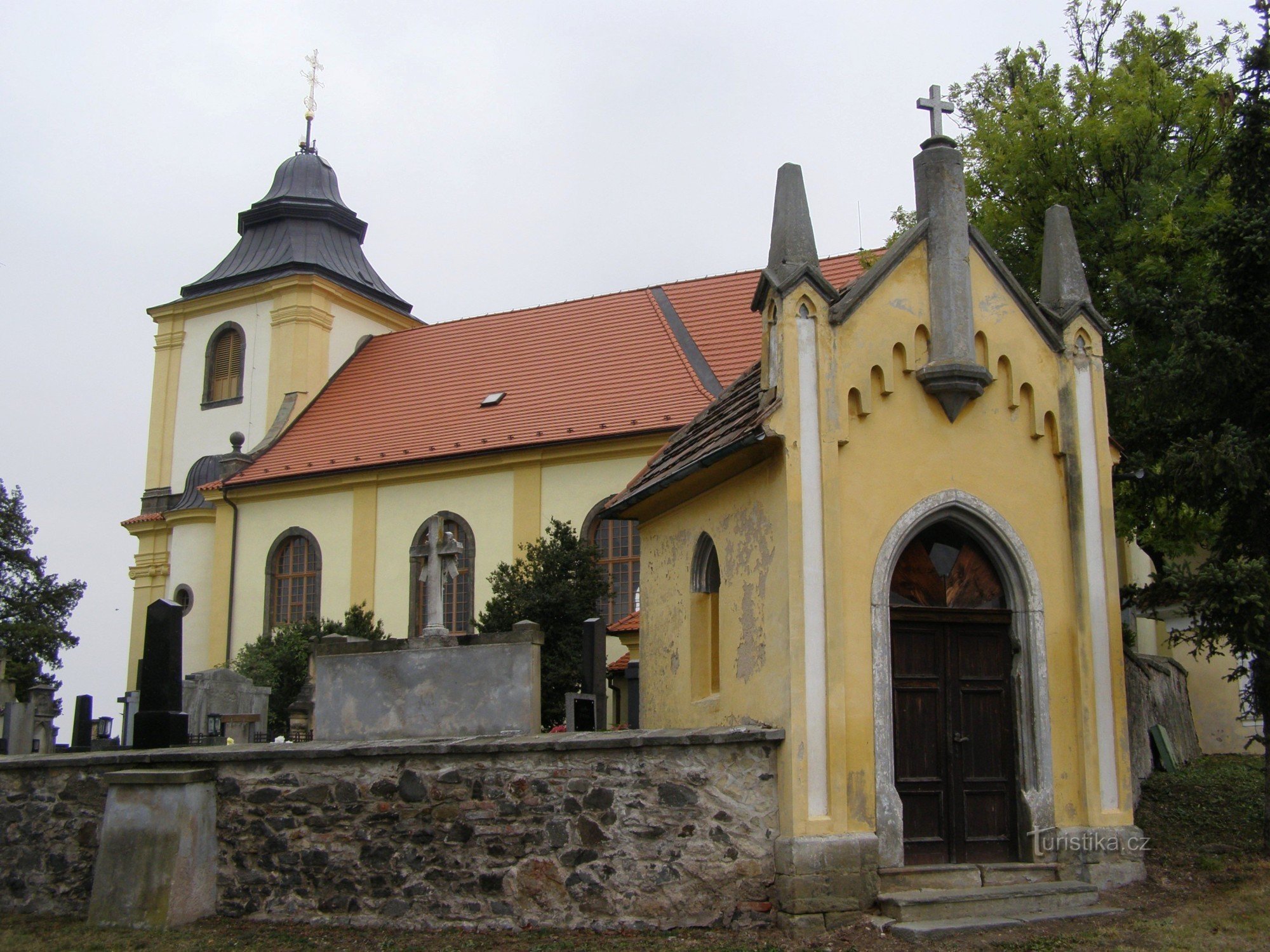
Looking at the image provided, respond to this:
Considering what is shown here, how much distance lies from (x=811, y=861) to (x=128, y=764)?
20.2 feet

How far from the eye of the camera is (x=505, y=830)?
955 cm

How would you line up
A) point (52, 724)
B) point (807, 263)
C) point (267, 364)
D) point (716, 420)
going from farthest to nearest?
1. point (267, 364)
2. point (52, 724)
3. point (716, 420)
4. point (807, 263)

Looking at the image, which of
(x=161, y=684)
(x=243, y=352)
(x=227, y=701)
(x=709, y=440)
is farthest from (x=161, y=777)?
(x=243, y=352)

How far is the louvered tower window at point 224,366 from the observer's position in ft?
113

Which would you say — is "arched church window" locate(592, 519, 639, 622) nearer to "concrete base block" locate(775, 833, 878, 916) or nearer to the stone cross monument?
the stone cross monument

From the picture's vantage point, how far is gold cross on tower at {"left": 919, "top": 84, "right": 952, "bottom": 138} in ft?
36.4

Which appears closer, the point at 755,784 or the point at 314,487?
the point at 755,784

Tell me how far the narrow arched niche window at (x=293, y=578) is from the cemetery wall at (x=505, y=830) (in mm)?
18746

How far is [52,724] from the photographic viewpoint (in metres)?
23.2

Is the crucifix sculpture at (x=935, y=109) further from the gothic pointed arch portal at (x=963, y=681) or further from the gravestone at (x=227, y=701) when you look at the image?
the gravestone at (x=227, y=701)

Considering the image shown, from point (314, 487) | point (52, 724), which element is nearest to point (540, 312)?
point (314, 487)

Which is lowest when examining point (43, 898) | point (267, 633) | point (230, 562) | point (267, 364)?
point (43, 898)

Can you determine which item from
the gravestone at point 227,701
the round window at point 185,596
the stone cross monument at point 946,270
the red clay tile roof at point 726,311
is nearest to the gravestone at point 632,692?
the gravestone at point 227,701

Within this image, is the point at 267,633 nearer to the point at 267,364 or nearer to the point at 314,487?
the point at 314,487
